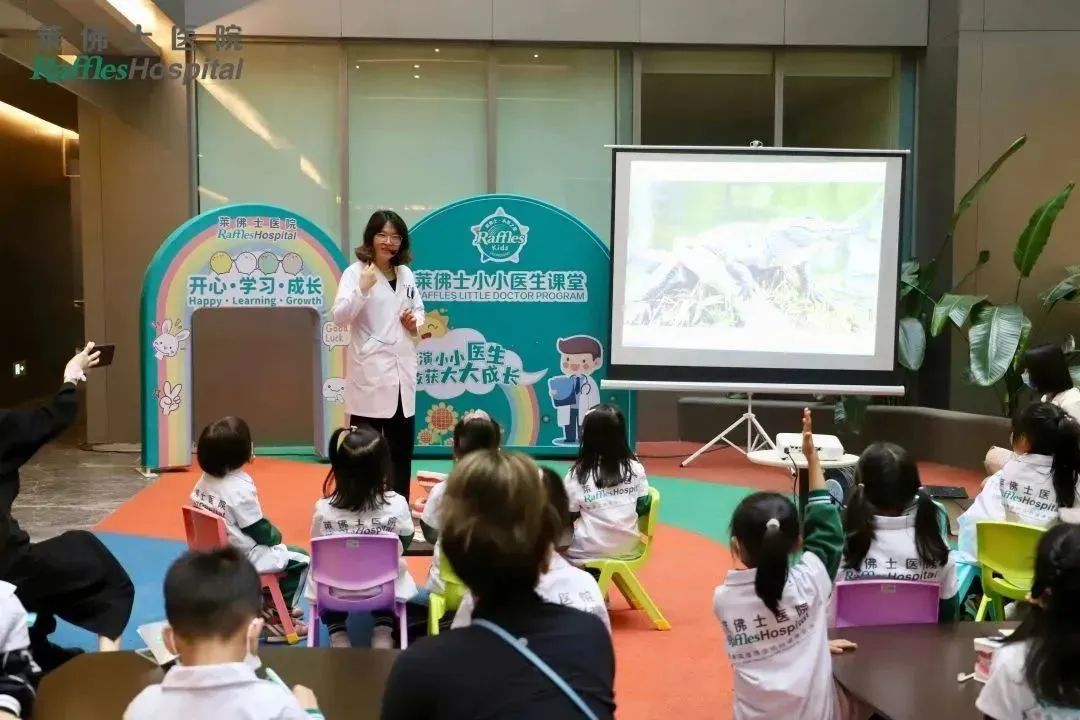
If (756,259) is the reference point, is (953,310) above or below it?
below

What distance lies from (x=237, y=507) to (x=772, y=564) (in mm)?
1831

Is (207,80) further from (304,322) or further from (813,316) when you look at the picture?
(813,316)

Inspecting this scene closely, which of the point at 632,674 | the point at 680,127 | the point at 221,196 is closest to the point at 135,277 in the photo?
the point at 221,196

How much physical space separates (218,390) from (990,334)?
5412 millimetres

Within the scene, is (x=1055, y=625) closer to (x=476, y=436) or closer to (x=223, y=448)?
(x=476, y=436)

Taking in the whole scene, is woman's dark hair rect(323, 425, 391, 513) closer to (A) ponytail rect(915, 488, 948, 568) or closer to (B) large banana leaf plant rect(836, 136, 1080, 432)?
(A) ponytail rect(915, 488, 948, 568)

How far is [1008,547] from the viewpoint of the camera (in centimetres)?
287

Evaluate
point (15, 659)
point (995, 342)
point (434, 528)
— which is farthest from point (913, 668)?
point (995, 342)

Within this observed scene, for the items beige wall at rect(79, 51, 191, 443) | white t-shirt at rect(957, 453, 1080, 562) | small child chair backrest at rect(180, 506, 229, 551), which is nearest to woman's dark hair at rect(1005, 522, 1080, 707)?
white t-shirt at rect(957, 453, 1080, 562)

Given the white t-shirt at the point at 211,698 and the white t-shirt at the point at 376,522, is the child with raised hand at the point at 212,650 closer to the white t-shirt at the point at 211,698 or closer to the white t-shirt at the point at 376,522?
the white t-shirt at the point at 211,698

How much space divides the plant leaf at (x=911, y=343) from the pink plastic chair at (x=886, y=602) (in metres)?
4.57

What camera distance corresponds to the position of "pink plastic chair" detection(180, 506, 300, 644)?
320cm

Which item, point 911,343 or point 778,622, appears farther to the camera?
point 911,343

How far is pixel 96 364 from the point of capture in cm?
309
